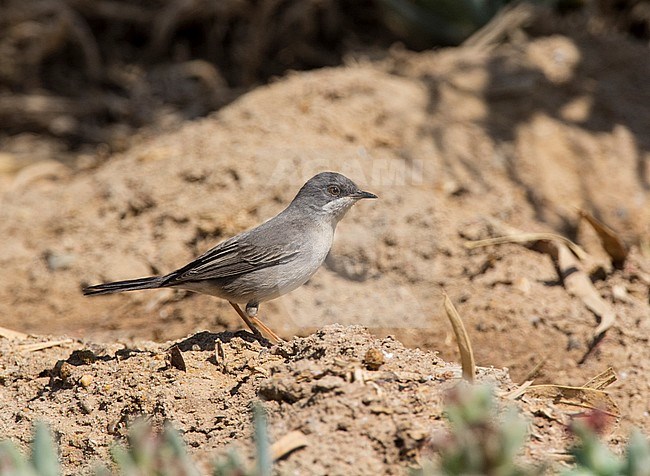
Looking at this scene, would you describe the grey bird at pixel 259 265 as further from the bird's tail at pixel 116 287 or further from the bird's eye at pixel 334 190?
the bird's eye at pixel 334 190

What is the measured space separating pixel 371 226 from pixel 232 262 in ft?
5.77

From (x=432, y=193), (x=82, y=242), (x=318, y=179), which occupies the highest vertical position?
(x=318, y=179)

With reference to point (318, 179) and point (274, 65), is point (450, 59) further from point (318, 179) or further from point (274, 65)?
point (318, 179)

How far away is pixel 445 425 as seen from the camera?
12.1 ft

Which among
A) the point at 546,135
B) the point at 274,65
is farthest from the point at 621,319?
the point at 274,65

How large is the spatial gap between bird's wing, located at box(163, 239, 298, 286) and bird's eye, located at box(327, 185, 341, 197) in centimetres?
55

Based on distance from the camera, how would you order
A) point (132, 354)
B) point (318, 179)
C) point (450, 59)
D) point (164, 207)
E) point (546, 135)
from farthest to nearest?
point (450, 59), point (546, 135), point (164, 207), point (318, 179), point (132, 354)

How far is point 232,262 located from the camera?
17.9ft

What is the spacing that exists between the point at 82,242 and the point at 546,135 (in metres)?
4.10

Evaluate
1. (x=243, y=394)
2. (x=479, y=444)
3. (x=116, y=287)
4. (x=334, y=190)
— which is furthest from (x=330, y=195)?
(x=479, y=444)

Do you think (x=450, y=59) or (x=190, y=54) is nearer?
(x=450, y=59)

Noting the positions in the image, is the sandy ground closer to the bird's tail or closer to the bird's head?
the bird's tail

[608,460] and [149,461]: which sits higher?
[608,460]

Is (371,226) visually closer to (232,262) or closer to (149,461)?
(232,262)
